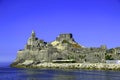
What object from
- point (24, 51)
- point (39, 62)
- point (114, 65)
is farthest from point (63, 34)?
point (114, 65)

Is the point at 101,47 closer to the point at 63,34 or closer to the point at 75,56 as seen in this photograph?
the point at 75,56

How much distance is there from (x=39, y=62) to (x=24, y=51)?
588 inches

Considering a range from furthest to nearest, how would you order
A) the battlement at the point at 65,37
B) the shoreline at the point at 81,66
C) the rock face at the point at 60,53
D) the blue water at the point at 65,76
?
the battlement at the point at 65,37, the rock face at the point at 60,53, the shoreline at the point at 81,66, the blue water at the point at 65,76

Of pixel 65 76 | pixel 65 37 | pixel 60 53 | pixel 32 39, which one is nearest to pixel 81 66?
pixel 60 53

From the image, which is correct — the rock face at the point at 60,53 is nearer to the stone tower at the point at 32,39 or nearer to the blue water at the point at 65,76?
the stone tower at the point at 32,39

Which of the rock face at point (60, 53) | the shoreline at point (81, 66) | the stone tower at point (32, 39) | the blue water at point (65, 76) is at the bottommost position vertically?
the blue water at point (65, 76)

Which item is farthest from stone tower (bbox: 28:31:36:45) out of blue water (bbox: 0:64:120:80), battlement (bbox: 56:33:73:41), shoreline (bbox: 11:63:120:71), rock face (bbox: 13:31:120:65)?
blue water (bbox: 0:64:120:80)

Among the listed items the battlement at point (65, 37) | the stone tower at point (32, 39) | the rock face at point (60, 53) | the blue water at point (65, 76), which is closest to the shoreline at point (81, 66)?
the rock face at point (60, 53)

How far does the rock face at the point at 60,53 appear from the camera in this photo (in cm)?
11425

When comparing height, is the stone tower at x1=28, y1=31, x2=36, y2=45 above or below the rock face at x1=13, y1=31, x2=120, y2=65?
above

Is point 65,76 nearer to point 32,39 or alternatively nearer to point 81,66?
point 81,66

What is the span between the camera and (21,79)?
204 ft

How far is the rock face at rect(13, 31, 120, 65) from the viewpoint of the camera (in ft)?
375

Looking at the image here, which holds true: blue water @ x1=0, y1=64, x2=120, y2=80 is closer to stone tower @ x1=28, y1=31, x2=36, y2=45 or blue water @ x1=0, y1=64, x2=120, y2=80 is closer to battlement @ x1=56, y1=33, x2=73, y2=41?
stone tower @ x1=28, y1=31, x2=36, y2=45
